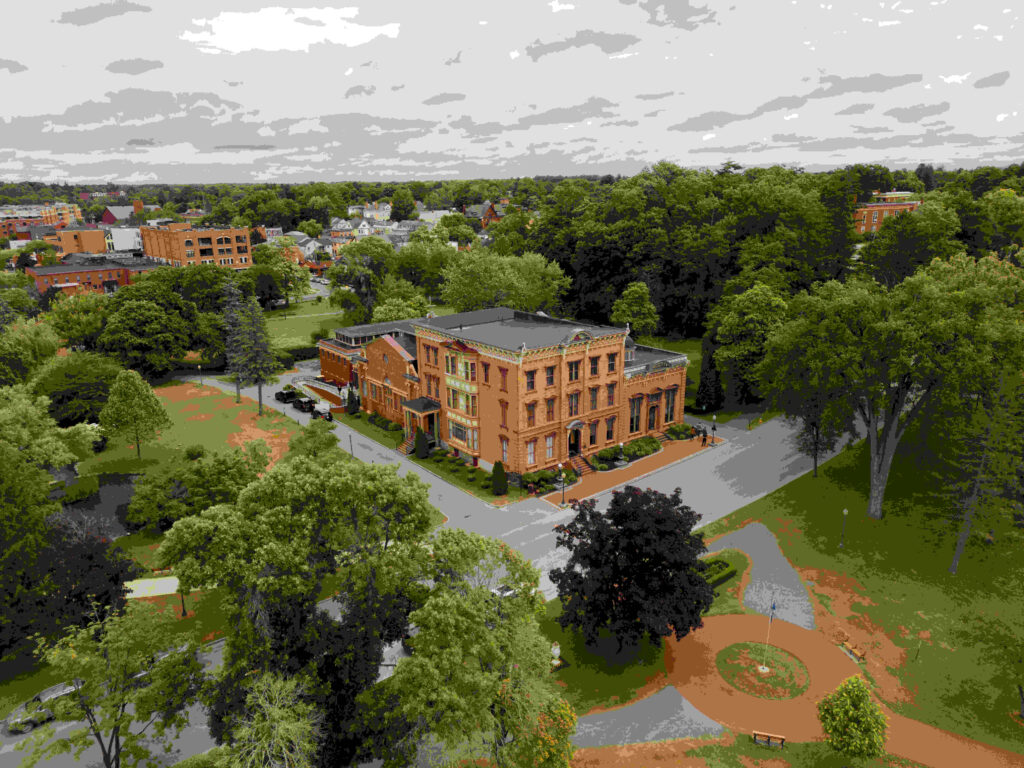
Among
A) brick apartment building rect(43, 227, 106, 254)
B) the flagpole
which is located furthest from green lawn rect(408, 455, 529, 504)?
brick apartment building rect(43, 227, 106, 254)

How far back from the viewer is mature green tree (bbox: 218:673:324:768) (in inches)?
719

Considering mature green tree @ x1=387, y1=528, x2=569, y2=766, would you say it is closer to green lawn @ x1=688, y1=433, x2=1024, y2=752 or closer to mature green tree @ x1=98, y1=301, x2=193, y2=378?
green lawn @ x1=688, y1=433, x2=1024, y2=752

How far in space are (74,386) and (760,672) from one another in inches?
2251

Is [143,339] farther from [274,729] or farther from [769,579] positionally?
[769,579]

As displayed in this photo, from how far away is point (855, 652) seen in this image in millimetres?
28703

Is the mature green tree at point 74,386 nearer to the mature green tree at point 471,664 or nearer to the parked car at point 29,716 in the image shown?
the parked car at point 29,716

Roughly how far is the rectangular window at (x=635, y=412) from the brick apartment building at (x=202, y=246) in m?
99.0

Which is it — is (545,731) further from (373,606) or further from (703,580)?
(703,580)

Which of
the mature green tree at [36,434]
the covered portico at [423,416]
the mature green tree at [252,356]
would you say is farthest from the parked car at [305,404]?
the mature green tree at [36,434]

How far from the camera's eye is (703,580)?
27.8 metres

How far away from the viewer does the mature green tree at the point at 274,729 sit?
18.2m

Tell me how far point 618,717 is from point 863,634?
13.7 metres

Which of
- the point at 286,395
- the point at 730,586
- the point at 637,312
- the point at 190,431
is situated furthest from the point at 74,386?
the point at 637,312

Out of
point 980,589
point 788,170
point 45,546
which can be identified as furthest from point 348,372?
point 788,170
